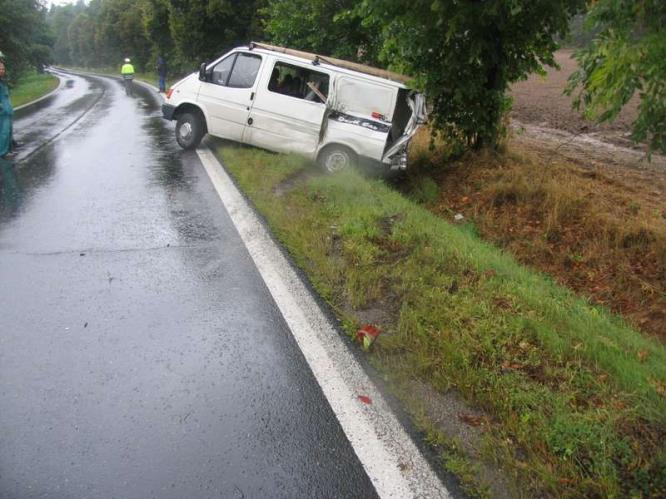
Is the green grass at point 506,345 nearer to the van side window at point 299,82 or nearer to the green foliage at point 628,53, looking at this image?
the green foliage at point 628,53

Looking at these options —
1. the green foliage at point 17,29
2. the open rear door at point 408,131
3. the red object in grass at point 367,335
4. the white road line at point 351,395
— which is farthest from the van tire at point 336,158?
the green foliage at point 17,29

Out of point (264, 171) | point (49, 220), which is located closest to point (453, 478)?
point (49, 220)

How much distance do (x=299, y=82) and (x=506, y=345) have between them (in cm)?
694

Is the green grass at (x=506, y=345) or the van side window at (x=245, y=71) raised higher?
the van side window at (x=245, y=71)

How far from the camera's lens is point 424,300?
4223 millimetres

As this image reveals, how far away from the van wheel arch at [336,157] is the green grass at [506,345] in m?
2.87

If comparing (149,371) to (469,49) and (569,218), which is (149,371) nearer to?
(569,218)

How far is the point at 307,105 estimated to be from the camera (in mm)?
9266

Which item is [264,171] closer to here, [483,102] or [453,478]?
[483,102]

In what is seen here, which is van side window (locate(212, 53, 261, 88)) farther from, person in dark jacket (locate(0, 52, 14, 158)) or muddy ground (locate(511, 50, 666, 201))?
muddy ground (locate(511, 50, 666, 201))

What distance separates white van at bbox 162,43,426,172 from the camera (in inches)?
351

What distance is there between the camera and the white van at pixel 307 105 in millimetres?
8906

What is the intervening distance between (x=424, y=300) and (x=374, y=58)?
416 inches

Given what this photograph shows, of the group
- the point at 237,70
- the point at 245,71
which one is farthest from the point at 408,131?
the point at 237,70
